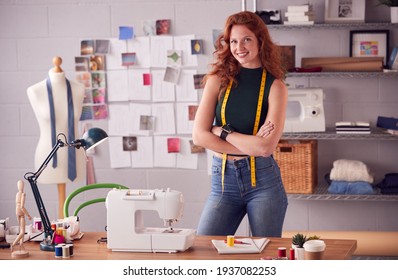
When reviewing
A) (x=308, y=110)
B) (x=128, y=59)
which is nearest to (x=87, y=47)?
(x=128, y=59)

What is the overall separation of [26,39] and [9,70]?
9.5 inches

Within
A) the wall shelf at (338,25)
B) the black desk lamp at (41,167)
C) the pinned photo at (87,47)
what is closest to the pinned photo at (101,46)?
the pinned photo at (87,47)

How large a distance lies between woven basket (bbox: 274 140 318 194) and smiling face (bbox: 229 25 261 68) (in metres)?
1.68

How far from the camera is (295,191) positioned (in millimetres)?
4988

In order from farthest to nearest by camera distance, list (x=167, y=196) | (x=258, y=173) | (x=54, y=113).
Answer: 1. (x=54, y=113)
2. (x=258, y=173)
3. (x=167, y=196)

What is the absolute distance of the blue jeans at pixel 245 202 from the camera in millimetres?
3234

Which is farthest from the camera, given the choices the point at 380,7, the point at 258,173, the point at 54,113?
the point at 380,7

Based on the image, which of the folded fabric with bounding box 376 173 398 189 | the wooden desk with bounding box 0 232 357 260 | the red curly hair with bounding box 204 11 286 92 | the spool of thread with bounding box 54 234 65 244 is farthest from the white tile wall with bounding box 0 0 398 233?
the spool of thread with bounding box 54 234 65 244

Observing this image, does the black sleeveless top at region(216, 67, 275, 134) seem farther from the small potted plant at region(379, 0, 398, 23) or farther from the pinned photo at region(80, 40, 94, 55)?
the pinned photo at region(80, 40, 94, 55)

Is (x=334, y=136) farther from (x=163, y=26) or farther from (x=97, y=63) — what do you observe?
(x=97, y=63)

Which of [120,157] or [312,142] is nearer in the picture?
[312,142]

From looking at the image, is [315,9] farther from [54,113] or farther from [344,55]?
[54,113]

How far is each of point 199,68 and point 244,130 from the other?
6.67ft

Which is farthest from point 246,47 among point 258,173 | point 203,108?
point 258,173
